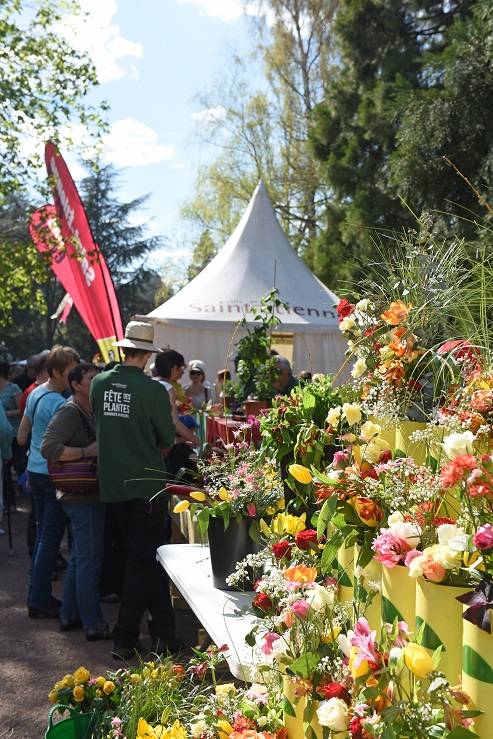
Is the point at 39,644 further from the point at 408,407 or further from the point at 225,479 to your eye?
the point at 408,407

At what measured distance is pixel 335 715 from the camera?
1.44 meters

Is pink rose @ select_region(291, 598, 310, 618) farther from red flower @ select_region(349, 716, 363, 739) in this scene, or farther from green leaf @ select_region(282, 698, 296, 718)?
red flower @ select_region(349, 716, 363, 739)

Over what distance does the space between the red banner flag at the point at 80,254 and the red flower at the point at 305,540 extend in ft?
29.4

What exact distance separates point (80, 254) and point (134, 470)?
24.9 feet

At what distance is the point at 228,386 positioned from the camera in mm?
7012

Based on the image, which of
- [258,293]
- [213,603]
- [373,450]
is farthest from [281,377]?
[258,293]

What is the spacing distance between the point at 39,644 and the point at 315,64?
21.4 metres

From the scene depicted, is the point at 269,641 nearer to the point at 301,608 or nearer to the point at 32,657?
the point at 301,608

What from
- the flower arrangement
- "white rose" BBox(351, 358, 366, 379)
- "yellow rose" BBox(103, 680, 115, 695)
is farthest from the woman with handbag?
"white rose" BBox(351, 358, 366, 379)

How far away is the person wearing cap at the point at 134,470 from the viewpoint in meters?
4.58

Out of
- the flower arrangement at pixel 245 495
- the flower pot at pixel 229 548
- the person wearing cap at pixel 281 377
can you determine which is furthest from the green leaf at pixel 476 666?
the person wearing cap at pixel 281 377

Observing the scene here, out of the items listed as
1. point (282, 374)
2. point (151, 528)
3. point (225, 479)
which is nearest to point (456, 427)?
point (225, 479)

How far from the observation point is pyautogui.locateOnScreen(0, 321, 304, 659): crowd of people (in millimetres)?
4594

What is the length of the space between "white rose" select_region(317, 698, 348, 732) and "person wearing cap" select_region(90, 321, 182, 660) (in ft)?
10.4
